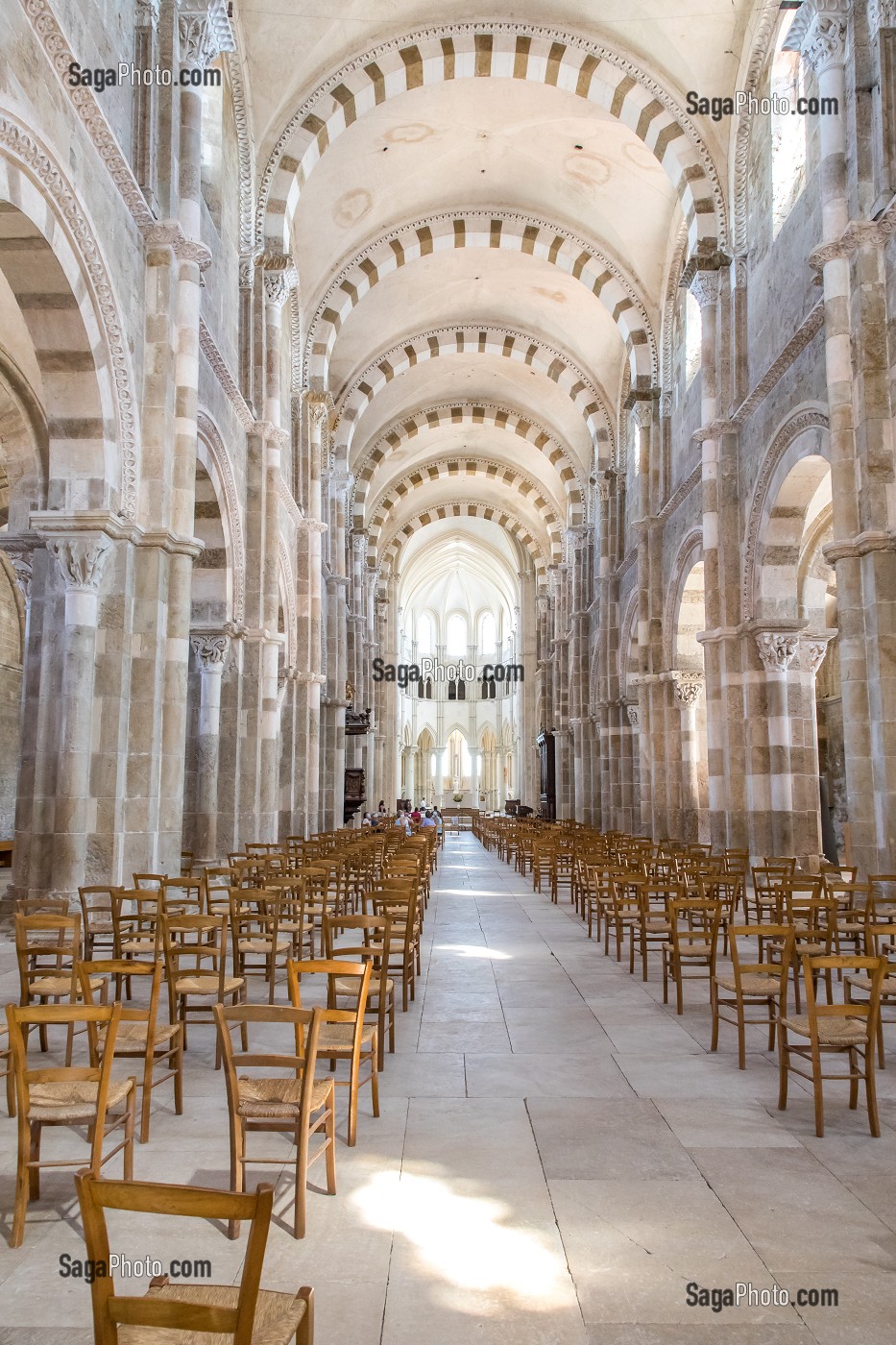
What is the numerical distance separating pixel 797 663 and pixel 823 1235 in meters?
14.5

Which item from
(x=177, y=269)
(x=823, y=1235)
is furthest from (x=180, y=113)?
(x=823, y=1235)

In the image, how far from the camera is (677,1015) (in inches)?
293

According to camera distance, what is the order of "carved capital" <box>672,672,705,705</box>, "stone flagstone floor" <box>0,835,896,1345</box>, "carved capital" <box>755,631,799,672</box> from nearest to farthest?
"stone flagstone floor" <box>0,835,896,1345</box> → "carved capital" <box>755,631,799,672</box> → "carved capital" <box>672,672,705,705</box>

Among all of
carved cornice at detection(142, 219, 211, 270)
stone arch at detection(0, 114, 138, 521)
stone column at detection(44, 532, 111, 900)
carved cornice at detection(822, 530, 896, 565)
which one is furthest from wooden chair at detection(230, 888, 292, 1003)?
carved cornice at detection(142, 219, 211, 270)

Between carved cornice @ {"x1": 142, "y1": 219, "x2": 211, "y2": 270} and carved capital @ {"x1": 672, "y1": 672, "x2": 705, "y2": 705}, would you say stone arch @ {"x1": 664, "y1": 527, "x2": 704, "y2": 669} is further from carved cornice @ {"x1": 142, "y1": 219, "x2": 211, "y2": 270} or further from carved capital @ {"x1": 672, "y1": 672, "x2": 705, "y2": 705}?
carved cornice @ {"x1": 142, "y1": 219, "x2": 211, "y2": 270}

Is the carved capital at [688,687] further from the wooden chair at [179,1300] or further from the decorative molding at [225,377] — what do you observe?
the wooden chair at [179,1300]

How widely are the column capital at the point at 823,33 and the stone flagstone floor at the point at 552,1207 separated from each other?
476 inches

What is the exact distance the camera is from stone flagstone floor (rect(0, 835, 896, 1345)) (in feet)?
10.4

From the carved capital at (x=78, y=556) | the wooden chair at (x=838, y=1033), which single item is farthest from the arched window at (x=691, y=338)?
the wooden chair at (x=838, y=1033)

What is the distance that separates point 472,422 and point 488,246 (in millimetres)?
12115

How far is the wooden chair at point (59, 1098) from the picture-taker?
3621 mm

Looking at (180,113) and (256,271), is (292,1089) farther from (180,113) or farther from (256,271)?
(256,271)

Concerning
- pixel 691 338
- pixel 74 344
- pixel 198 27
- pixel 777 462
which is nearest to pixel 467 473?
pixel 691 338

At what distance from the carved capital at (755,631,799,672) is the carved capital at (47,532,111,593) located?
35.5ft
